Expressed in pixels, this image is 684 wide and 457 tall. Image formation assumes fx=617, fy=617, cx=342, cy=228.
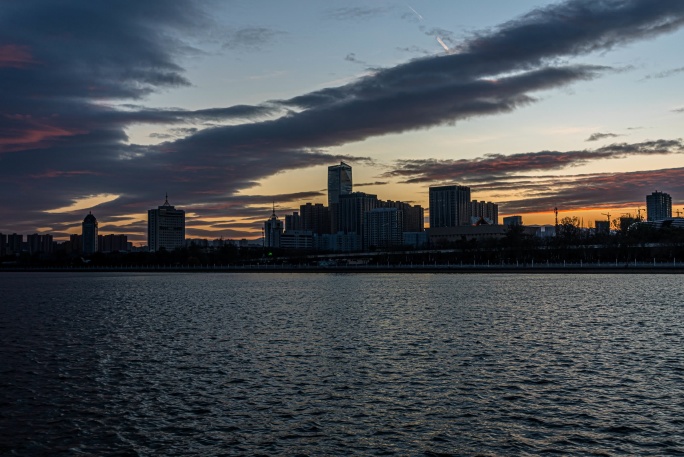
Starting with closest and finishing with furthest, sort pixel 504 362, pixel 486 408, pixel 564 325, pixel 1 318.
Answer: pixel 486 408
pixel 504 362
pixel 564 325
pixel 1 318

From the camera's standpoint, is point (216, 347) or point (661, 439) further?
point (216, 347)

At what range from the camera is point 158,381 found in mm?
31891

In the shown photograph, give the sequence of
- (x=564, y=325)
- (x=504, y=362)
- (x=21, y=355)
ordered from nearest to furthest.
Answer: (x=504, y=362), (x=21, y=355), (x=564, y=325)

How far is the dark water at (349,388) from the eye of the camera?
2155 centimetres

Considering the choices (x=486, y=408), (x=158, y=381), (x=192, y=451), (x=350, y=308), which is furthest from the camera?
(x=350, y=308)

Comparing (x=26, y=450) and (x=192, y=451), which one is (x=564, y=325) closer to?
(x=192, y=451)

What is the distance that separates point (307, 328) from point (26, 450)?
3404 cm

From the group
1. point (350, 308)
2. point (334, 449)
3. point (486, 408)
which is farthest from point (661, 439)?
point (350, 308)

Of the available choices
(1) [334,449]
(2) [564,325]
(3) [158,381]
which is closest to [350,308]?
(2) [564,325]

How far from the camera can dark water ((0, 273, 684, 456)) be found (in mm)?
21547

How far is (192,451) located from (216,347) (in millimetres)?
23216

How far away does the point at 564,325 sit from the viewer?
5375 centimetres

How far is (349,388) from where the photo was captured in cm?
2936

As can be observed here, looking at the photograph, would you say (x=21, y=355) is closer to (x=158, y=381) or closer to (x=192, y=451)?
(x=158, y=381)
